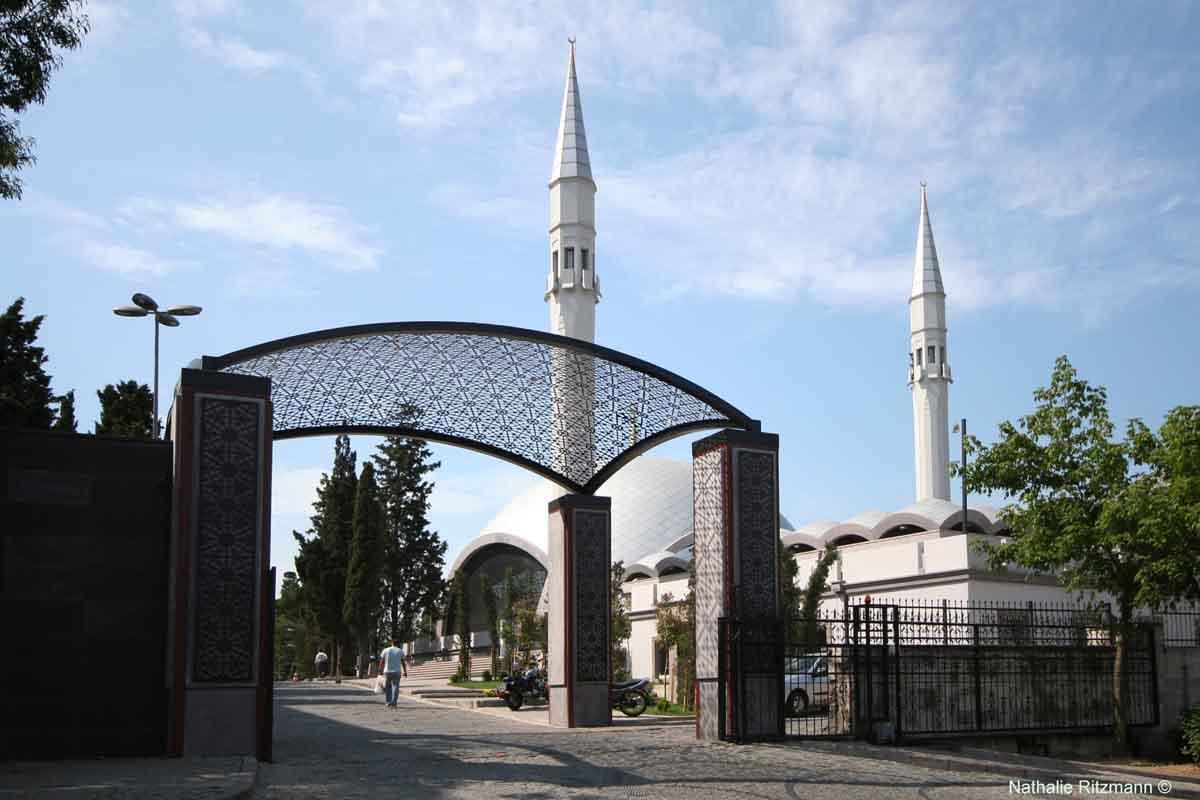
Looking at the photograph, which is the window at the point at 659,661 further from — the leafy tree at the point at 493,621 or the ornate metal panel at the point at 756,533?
the ornate metal panel at the point at 756,533

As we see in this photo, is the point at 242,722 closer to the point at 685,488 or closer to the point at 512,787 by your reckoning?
the point at 512,787

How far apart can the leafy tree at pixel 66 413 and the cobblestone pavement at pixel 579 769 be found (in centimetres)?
1295

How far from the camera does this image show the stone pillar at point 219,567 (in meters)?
9.52

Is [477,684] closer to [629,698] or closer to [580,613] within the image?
[629,698]

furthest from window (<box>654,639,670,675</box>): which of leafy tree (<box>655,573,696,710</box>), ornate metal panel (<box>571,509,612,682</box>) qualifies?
ornate metal panel (<box>571,509,612,682</box>)

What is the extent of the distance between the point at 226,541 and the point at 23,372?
13148mm

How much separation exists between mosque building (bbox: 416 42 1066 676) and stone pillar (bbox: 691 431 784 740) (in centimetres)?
970

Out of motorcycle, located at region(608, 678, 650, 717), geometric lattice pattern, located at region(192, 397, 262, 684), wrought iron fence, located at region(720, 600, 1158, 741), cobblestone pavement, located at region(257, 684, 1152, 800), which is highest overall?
geometric lattice pattern, located at region(192, 397, 262, 684)

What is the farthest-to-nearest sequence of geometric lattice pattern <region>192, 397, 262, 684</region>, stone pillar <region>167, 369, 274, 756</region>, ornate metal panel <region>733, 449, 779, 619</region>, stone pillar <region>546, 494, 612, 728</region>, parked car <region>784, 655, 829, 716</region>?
parked car <region>784, 655, 829, 716</region> < stone pillar <region>546, 494, 612, 728</region> < ornate metal panel <region>733, 449, 779, 619</region> < geometric lattice pattern <region>192, 397, 262, 684</region> < stone pillar <region>167, 369, 274, 756</region>

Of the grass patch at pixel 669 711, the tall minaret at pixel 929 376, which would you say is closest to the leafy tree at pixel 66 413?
the grass patch at pixel 669 711

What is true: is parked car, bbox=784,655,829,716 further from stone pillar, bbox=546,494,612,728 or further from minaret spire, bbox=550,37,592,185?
minaret spire, bbox=550,37,592,185

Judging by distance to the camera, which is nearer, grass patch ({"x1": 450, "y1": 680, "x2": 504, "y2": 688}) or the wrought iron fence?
the wrought iron fence

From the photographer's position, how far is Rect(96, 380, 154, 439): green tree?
25.9m

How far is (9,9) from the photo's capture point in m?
8.61
